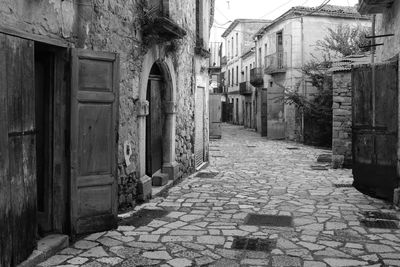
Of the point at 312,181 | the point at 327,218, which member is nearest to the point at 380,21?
the point at 312,181

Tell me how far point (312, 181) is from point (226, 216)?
4.01 m

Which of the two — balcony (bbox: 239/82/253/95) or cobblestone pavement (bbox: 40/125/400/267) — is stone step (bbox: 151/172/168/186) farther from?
balcony (bbox: 239/82/253/95)

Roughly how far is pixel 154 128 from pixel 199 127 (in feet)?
12.2

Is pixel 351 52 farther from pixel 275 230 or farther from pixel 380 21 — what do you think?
pixel 275 230

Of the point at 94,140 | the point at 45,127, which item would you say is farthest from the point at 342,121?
the point at 45,127

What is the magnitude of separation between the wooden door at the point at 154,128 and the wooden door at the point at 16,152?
4272mm

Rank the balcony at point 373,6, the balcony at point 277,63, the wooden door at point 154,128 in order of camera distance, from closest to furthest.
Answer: the balcony at point 373,6
the wooden door at point 154,128
the balcony at point 277,63

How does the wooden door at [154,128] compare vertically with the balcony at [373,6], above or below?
below

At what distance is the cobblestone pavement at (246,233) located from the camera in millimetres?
4594

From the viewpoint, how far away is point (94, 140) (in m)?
5.28

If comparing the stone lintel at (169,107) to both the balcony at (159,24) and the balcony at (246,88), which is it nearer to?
the balcony at (159,24)

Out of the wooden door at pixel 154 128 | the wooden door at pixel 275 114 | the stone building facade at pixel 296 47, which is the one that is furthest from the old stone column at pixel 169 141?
the wooden door at pixel 275 114

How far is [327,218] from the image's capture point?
646 cm

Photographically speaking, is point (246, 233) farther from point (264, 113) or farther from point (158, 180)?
point (264, 113)
